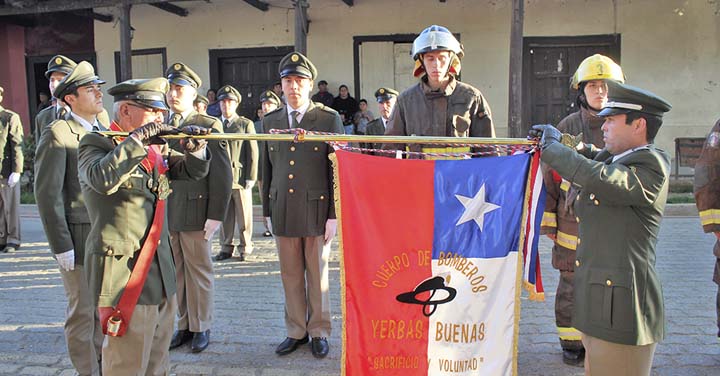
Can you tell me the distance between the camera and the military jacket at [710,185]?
392 centimetres

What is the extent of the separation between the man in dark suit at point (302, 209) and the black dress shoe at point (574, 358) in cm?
173

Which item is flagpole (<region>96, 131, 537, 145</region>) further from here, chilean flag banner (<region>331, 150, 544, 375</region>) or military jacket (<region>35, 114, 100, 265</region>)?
military jacket (<region>35, 114, 100, 265</region>)

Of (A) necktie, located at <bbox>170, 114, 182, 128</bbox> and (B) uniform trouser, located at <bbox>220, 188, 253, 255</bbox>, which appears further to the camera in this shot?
(B) uniform trouser, located at <bbox>220, 188, 253, 255</bbox>

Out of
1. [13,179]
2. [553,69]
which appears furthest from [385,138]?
[553,69]

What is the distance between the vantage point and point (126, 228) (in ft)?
9.49

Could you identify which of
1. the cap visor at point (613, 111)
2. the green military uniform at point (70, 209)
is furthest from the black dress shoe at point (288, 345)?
the cap visor at point (613, 111)

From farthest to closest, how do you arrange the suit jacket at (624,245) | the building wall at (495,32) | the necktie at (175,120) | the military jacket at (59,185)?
the building wall at (495,32) < the necktie at (175,120) < the military jacket at (59,185) < the suit jacket at (624,245)

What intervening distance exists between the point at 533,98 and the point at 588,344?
10.7 metres

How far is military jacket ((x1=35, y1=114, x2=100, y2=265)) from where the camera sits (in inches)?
139

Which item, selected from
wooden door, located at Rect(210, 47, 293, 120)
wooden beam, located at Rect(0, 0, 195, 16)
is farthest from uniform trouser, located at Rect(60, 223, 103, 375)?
wooden door, located at Rect(210, 47, 293, 120)

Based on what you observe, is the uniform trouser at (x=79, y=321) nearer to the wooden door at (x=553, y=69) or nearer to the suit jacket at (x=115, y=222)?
the suit jacket at (x=115, y=222)

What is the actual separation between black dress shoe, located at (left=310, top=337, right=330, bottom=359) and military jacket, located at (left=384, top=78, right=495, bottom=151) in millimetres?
1636

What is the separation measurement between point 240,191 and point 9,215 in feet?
11.0

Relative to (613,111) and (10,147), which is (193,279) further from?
(10,147)
